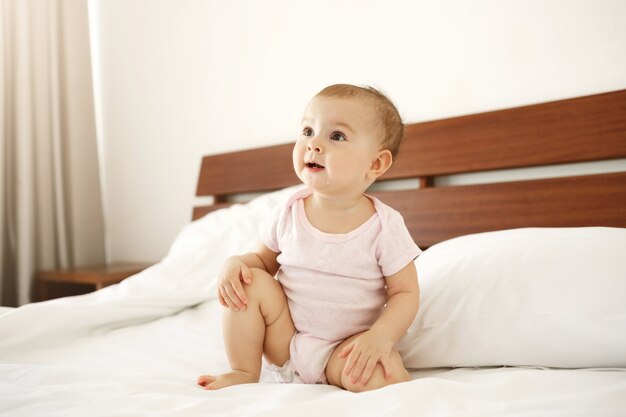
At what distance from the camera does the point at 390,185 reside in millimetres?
1884

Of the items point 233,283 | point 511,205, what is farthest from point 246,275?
point 511,205

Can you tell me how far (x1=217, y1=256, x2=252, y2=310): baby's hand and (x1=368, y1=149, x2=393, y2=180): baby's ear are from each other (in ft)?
1.04

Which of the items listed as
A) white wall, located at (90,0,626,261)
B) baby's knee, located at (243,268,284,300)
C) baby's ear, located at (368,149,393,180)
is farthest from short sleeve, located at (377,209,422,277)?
white wall, located at (90,0,626,261)

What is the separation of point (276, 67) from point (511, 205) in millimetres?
1168

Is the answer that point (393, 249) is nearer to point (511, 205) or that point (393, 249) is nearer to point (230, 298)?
point (230, 298)

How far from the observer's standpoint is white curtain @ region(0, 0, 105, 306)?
2521 mm

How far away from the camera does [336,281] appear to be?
103 centimetres

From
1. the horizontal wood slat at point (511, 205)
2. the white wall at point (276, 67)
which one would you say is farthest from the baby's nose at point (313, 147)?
the white wall at point (276, 67)

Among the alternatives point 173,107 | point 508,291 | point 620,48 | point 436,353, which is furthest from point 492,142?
point 173,107

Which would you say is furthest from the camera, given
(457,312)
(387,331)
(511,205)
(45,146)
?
(45,146)

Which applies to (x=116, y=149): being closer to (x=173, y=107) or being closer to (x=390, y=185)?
(x=173, y=107)

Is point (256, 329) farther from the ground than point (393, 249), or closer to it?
closer to it

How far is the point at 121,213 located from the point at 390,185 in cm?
168

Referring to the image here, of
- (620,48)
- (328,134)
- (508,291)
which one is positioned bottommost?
(508,291)
